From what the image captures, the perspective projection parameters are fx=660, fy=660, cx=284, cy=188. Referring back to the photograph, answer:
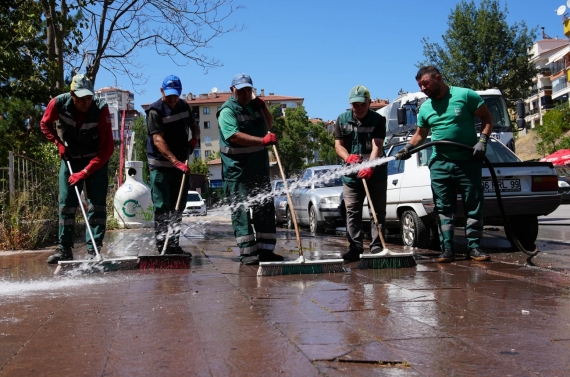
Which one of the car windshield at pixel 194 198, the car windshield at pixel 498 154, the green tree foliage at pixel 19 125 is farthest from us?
the car windshield at pixel 194 198

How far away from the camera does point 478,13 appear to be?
39.5m

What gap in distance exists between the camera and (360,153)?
7359mm

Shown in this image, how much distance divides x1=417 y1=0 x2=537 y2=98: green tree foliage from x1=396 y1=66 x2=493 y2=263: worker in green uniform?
3321cm

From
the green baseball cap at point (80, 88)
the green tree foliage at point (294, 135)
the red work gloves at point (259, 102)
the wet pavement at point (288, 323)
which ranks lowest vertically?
the wet pavement at point (288, 323)

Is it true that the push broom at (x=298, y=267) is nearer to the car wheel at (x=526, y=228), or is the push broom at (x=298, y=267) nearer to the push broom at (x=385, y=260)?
the push broom at (x=385, y=260)

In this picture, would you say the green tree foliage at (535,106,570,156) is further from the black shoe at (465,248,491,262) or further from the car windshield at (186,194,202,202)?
the black shoe at (465,248,491,262)

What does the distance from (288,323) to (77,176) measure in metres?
3.85

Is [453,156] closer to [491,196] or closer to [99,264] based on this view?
[491,196]

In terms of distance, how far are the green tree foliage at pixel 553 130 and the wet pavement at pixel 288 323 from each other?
45337 millimetres

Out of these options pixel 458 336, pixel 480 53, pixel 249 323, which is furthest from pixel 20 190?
pixel 480 53

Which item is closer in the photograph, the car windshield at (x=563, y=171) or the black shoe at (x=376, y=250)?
the black shoe at (x=376, y=250)

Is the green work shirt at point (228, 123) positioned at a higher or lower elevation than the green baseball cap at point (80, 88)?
lower

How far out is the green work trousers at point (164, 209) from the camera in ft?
23.6

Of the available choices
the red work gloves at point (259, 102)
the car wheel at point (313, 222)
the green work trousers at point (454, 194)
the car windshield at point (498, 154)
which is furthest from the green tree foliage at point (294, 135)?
the green work trousers at point (454, 194)
